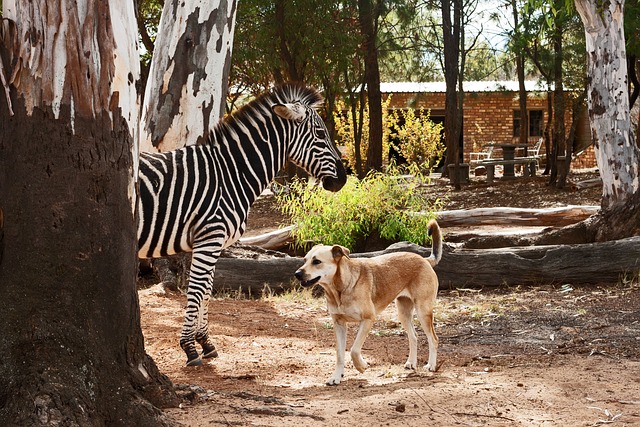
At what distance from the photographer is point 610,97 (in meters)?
13.4

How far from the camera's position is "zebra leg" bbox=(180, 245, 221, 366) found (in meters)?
7.11

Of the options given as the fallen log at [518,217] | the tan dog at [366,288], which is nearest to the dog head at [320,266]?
the tan dog at [366,288]

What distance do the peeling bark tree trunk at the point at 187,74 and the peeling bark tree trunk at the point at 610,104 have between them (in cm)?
603

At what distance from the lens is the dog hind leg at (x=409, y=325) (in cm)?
687

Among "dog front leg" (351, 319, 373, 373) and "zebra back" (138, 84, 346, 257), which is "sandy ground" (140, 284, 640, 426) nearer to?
"dog front leg" (351, 319, 373, 373)

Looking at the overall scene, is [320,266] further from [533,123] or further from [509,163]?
[533,123]

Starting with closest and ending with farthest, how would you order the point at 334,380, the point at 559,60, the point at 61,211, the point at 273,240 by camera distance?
the point at 61,211
the point at 334,380
the point at 273,240
the point at 559,60

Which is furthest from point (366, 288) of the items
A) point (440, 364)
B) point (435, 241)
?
point (435, 241)

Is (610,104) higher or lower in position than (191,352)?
higher

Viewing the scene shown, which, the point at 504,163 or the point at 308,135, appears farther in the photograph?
the point at 504,163

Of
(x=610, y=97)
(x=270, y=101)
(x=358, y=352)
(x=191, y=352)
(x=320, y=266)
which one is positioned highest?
(x=610, y=97)

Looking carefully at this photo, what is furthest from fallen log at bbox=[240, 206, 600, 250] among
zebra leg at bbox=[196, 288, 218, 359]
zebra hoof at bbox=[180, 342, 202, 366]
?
zebra hoof at bbox=[180, 342, 202, 366]

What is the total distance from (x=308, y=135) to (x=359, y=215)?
16.3 ft

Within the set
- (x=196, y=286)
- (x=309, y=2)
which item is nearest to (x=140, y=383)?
(x=196, y=286)
